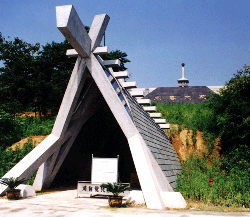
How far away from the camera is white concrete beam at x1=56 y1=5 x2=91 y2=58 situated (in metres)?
6.57

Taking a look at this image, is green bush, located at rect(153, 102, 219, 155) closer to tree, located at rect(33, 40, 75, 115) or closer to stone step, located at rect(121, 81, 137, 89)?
stone step, located at rect(121, 81, 137, 89)

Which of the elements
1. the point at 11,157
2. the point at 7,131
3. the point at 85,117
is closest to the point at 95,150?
the point at 85,117

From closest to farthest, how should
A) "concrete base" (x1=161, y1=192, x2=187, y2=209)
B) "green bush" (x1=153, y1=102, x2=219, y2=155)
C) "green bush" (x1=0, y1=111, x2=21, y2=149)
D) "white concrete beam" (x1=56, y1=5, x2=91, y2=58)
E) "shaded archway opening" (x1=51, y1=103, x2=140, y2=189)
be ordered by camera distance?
1. "white concrete beam" (x1=56, y1=5, x2=91, y2=58)
2. "concrete base" (x1=161, y1=192, x2=187, y2=209)
3. "shaded archway opening" (x1=51, y1=103, x2=140, y2=189)
4. "green bush" (x1=153, y1=102, x2=219, y2=155)
5. "green bush" (x1=0, y1=111, x2=21, y2=149)

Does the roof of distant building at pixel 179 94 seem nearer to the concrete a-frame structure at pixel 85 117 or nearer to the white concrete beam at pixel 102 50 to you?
the concrete a-frame structure at pixel 85 117

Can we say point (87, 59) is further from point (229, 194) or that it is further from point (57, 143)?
point (229, 194)

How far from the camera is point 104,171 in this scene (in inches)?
334

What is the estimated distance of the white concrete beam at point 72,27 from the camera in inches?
259

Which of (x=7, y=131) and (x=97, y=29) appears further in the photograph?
(x=7, y=131)

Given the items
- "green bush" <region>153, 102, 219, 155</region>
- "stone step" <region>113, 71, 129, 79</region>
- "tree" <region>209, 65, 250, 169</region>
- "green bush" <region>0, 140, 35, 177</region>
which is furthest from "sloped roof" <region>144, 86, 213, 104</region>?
"stone step" <region>113, 71, 129, 79</region>

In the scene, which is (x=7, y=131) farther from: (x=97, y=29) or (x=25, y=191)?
(x=97, y=29)

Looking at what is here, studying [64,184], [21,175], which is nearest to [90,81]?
[21,175]

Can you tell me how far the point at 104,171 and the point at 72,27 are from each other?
4.48 metres

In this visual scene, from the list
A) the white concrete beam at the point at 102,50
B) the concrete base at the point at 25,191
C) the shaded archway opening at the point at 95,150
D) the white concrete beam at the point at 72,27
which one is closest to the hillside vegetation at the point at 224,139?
the shaded archway opening at the point at 95,150

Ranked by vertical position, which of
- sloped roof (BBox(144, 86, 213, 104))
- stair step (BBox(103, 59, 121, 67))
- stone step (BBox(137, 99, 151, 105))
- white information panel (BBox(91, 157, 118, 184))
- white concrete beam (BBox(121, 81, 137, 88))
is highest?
sloped roof (BBox(144, 86, 213, 104))
